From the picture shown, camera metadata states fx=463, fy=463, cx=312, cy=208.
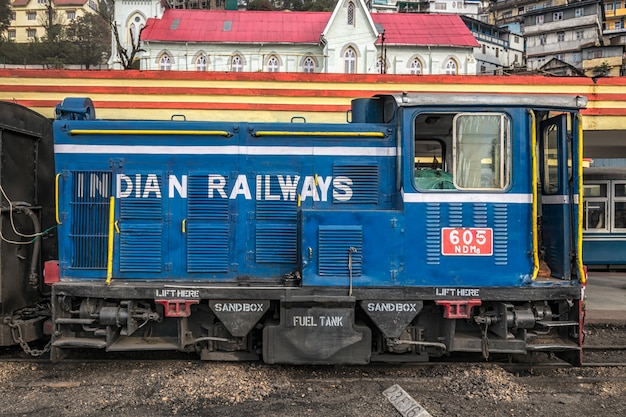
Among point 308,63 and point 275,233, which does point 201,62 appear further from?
point 275,233

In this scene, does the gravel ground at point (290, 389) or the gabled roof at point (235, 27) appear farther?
the gabled roof at point (235, 27)

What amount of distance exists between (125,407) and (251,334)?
4.85 feet

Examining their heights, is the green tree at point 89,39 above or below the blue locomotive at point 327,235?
above

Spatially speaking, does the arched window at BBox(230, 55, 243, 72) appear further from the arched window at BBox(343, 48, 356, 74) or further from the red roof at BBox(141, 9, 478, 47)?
the arched window at BBox(343, 48, 356, 74)

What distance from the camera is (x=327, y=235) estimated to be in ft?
16.5

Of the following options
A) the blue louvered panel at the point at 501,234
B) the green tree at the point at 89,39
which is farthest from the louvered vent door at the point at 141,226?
the green tree at the point at 89,39

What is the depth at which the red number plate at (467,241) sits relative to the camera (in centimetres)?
503

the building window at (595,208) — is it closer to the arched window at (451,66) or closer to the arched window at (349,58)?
the arched window at (349,58)

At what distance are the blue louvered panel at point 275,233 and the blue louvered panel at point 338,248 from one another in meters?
0.47

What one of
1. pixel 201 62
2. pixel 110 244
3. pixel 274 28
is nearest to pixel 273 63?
pixel 274 28

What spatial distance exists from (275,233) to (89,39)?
52.7 metres

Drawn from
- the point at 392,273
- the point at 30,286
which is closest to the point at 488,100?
the point at 392,273

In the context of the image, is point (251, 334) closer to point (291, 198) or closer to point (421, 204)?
point (291, 198)

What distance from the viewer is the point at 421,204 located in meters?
5.02
